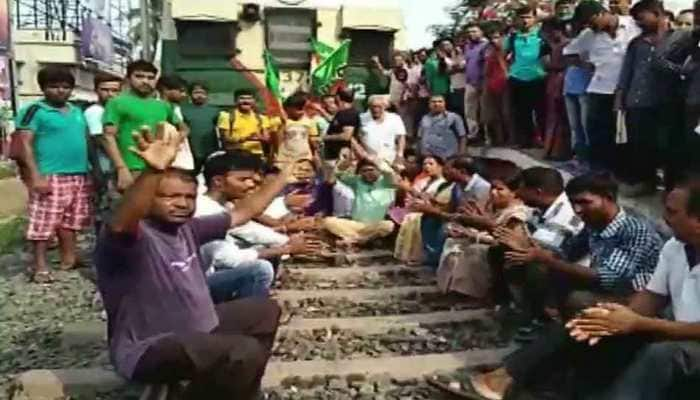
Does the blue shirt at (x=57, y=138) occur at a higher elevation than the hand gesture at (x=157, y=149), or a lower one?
lower

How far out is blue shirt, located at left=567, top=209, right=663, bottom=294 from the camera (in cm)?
434

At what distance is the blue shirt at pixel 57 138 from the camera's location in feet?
22.9

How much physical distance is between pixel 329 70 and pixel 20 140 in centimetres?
766

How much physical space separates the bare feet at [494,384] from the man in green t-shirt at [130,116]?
3.19 metres

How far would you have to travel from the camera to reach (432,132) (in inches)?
378

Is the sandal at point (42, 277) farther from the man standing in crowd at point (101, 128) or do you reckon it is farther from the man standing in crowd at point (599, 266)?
the man standing in crowd at point (599, 266)

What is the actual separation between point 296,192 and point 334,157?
127 cm

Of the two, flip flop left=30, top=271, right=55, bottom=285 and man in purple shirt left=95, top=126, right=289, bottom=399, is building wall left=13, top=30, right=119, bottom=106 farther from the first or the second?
man in purple shirt left=95, top=126, right=289, bottom=399

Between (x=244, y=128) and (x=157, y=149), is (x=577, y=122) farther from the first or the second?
(x=157, y=149)

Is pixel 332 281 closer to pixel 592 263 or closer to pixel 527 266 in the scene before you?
pixel 527 266

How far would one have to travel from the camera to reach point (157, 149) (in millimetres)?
3527

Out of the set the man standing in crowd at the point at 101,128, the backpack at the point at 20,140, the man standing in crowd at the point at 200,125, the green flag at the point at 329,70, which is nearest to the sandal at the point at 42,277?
the man standing in crowd at the point at 101,128

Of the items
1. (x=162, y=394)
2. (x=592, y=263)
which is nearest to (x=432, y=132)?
(x=592, y=263)

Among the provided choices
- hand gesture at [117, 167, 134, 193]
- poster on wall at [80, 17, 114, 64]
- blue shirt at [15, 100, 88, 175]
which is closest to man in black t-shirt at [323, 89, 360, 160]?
blue shirt at [15, 100, 88, 175]
